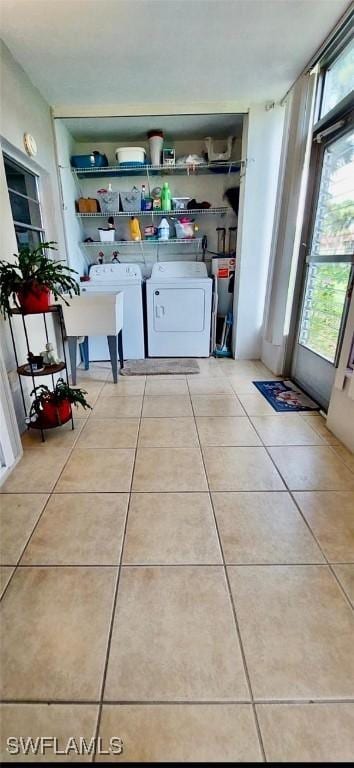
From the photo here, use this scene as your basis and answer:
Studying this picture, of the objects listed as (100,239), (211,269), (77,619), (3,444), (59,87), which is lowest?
(77,619)

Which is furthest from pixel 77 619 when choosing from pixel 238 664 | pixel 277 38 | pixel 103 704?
pixel 277 38

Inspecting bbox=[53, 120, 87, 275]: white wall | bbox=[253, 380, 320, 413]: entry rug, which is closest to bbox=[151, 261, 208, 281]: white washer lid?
bbox=[53, 120, 87, 275]: white wall

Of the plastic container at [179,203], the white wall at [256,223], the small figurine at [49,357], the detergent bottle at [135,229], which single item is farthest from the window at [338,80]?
the small figurine at [49,357]

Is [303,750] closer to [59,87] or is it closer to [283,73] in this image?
[283,73]

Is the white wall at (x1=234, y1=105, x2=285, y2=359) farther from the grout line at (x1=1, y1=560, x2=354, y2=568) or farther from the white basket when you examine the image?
the grout line at (x1=1, y1=560, x2=354, y2=568)

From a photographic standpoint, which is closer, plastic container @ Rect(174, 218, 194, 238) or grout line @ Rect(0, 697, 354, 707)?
grout line @ Rect(0, 697, 354, 707)

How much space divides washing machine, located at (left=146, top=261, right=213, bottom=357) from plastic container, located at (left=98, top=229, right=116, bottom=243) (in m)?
0.58

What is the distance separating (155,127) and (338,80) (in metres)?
1.71

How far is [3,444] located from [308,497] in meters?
1.55

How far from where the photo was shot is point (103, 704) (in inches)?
31.7

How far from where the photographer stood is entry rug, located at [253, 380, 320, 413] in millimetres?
2441

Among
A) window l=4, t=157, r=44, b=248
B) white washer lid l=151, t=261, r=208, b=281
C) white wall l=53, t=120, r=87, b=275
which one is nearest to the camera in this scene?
window l=4, t=157, r=44, b=248

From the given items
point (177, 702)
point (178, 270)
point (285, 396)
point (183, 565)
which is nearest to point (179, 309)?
point (178, 270)

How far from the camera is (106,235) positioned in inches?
141
